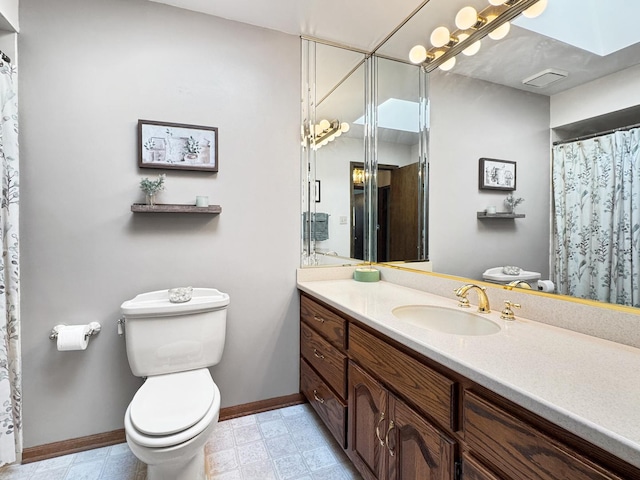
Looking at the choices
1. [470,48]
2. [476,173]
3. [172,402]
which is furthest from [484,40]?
[172,402]

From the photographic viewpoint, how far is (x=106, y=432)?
1701 mm

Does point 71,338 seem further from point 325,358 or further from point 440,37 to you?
point 440,37

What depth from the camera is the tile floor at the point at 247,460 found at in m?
1.49

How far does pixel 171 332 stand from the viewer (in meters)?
1.58

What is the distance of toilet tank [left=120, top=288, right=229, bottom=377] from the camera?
154 centimetres

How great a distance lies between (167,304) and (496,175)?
67.3 inches

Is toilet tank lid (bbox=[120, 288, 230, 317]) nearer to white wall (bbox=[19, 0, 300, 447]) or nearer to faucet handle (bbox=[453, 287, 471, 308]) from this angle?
white wall (bbox=[19, 0, 300, 447])

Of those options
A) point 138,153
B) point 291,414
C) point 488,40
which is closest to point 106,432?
point 291,414

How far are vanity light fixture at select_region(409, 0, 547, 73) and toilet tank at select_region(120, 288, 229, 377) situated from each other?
1807mm

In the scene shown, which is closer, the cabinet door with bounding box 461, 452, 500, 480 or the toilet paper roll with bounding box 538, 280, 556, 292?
the cabinet door with bounding box 461, 452, 500, 480

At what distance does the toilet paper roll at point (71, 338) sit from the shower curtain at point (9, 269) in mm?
196

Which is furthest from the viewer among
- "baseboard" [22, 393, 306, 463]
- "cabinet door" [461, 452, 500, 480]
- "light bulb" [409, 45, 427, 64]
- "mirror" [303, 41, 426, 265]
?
"mirror" [303, 41, 426, 265]

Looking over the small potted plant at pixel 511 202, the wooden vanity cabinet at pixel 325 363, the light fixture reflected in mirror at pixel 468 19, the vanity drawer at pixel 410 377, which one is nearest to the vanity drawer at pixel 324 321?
the wooden vanity cabinet at pixel 325 363

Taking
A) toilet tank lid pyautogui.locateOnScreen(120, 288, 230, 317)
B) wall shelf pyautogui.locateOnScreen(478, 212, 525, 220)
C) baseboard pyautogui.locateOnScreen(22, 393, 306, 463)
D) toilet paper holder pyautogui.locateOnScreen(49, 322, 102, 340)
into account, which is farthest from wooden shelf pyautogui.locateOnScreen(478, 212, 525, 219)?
toilet paper holder pyautogui.locateOnScreen(49, 322, 102, 340)
